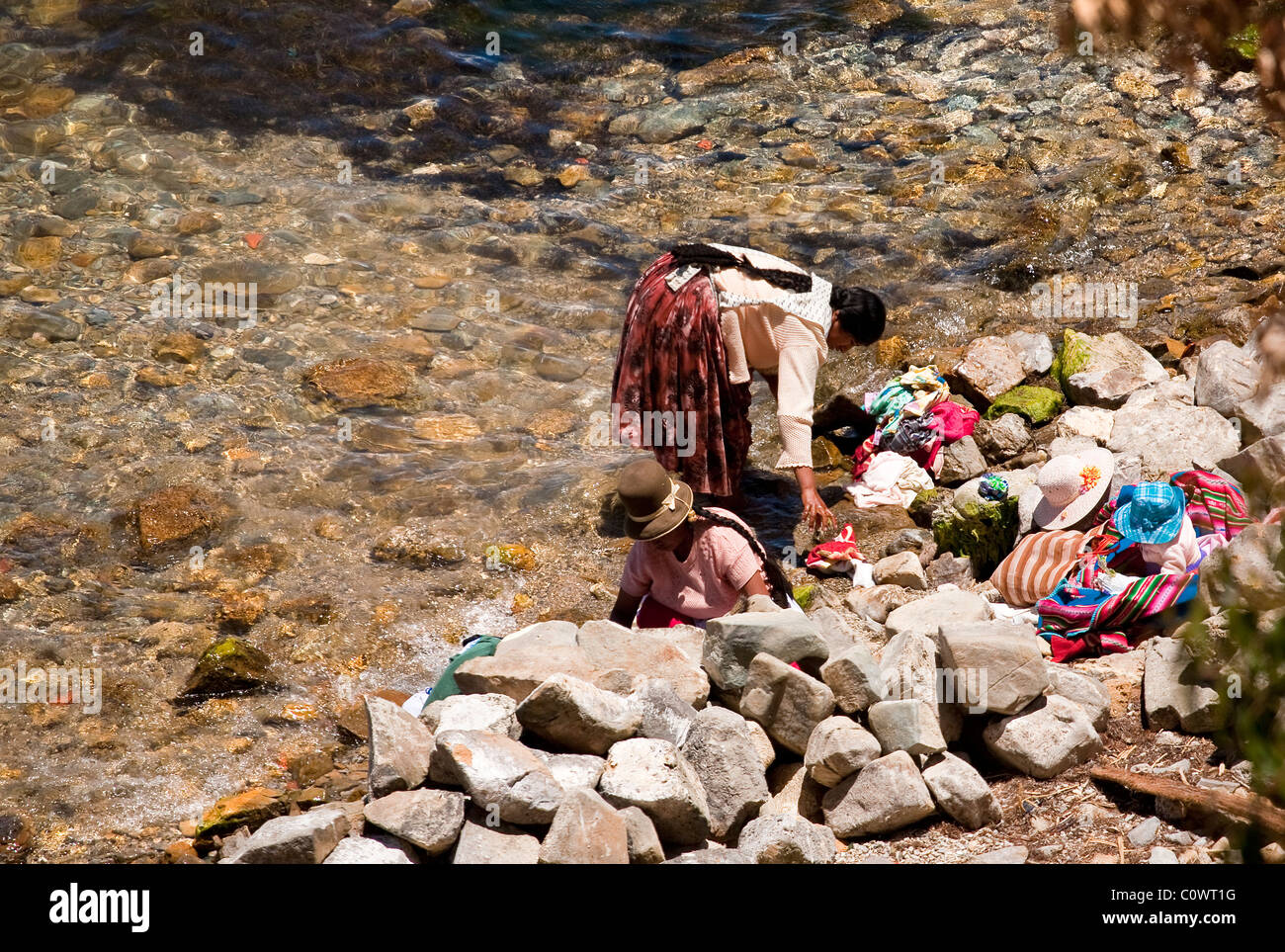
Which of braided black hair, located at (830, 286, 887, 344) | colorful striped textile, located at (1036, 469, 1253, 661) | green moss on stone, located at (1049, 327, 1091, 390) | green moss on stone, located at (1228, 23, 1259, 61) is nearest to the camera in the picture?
green moss on stone, located at (1228, 23, 1259, 61)

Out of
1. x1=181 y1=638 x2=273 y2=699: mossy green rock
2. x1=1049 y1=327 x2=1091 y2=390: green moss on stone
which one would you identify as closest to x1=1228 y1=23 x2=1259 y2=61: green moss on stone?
x1=1049 y1=327 x2=1091 y2=390: green moss on stone

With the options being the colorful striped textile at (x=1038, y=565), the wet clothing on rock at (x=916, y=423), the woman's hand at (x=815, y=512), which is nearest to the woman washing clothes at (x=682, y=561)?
the woman's hand at (x=815, y=512)

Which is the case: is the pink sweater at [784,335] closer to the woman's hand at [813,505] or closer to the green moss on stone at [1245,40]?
the woman's hand at [813,505]

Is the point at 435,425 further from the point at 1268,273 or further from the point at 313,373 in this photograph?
the point at 1268,273

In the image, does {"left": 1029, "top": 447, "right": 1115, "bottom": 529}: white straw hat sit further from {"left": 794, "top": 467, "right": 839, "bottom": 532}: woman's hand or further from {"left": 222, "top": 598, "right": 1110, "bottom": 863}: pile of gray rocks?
{"left": 222, "top": 598, "right": 1110, "bottom": 863}: pile of gray rocks

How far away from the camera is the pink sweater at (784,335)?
4945 mm

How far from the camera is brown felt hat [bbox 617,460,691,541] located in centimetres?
407

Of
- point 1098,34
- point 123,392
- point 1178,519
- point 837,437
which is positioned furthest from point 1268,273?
point 123,392

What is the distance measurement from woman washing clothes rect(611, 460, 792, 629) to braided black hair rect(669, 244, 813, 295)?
1.24 metres

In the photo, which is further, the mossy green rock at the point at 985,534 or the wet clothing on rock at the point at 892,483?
the wet clothing on rock at the point at 892,483

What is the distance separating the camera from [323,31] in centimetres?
1073

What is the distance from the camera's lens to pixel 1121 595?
407 centimetres

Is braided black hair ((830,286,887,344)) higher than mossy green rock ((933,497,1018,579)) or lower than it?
higher
